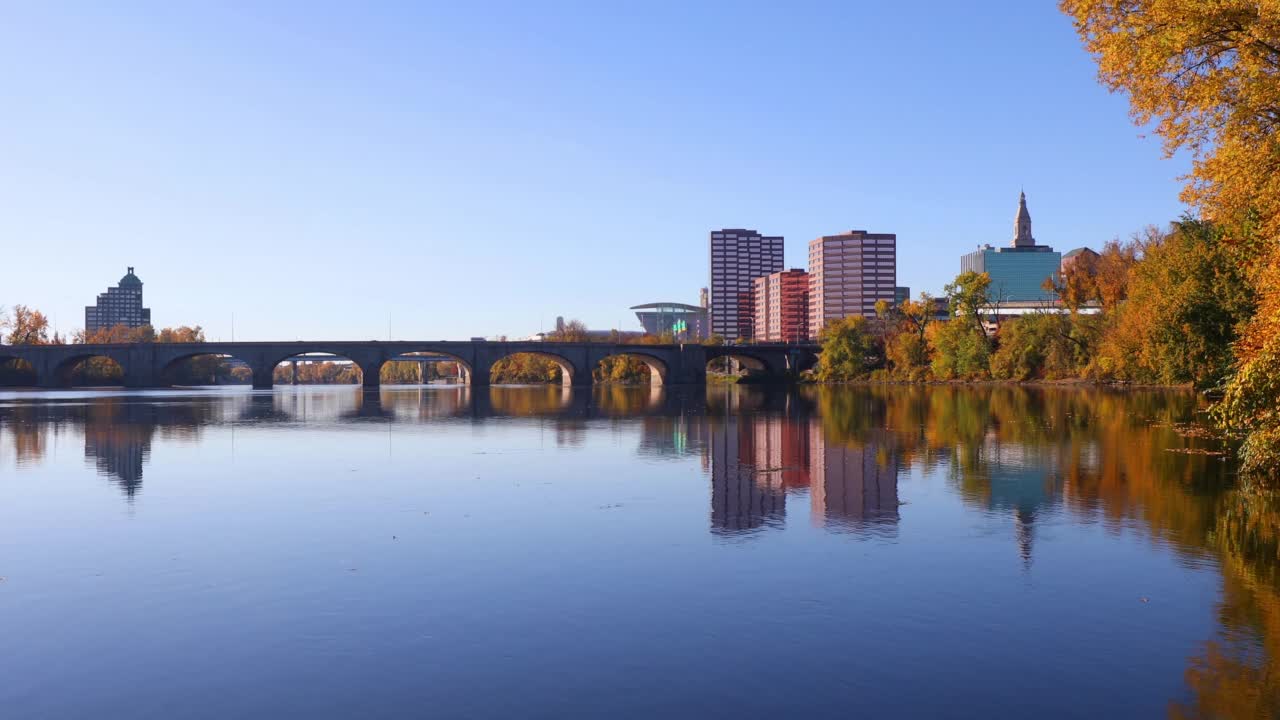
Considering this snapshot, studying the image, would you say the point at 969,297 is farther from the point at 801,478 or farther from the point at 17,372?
the point at 17,372

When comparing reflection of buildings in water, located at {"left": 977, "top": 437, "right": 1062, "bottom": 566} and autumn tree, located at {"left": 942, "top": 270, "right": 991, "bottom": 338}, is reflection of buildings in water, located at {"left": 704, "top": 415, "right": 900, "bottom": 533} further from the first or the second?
autumn tree, located at {"left": 942, "top": 270, "right": 991, "bottom": 338}

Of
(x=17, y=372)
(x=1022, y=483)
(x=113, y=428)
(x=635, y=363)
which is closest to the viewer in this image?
(x=1022, y=483)

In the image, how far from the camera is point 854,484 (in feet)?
93.4

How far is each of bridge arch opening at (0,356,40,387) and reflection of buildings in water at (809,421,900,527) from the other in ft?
478

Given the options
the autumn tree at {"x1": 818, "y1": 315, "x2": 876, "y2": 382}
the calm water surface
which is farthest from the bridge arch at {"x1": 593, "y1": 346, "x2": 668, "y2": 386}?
the calm water surface

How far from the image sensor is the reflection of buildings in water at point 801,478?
75.4ft

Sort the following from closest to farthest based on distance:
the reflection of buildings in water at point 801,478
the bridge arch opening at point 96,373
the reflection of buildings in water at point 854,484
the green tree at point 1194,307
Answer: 1. the reflection of buildings in water at point 854,484
2. the reflection of buildings in water at point 801,478
3. the green tree at point 1194,307
4. the bridge arch opening at point 96,373

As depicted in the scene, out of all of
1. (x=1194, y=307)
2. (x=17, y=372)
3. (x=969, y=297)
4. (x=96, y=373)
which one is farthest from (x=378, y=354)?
(x=1194, y=307)

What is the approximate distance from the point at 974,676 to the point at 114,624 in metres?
12.1

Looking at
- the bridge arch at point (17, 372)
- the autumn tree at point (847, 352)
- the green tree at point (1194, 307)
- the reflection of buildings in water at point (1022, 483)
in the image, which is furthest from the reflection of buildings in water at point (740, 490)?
the bridge arch at point (17, 372)

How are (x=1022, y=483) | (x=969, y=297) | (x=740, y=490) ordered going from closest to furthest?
(x=740, y=490), (x=1022, y=483), (x=969, y=297)

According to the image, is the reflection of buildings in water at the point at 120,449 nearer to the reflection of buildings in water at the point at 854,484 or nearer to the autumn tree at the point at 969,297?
the reflection of buildings in water at the point at 854,484

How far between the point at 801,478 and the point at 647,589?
1491cm

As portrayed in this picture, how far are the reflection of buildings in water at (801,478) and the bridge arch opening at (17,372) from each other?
138083 millimetres
